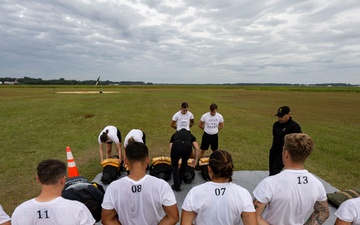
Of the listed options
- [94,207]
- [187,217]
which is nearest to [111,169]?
[94,207]

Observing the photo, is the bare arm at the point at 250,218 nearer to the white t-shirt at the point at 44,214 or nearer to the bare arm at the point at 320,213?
the bare arm at the point at 320,213

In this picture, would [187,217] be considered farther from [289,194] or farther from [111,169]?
[111,169]

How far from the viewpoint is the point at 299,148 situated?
2.67m

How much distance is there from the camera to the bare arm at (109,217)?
9.05ft

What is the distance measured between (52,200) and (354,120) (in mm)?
22982

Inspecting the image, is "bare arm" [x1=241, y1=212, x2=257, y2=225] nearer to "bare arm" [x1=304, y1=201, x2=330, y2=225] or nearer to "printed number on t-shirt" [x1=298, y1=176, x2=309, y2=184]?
"printed number on t-shirt" [x1=298, y1=176, x2=309, y2=184]

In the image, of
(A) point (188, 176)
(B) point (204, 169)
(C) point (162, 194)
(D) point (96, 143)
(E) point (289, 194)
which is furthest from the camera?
(D) point (96, 143)

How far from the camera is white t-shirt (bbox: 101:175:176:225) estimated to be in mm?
2666

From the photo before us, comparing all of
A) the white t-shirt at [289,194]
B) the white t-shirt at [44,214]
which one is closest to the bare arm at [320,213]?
the white t-shirt at [289,194]

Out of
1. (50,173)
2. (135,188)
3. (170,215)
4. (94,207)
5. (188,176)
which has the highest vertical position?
(50,173)

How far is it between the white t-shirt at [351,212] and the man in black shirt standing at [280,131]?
134 inches

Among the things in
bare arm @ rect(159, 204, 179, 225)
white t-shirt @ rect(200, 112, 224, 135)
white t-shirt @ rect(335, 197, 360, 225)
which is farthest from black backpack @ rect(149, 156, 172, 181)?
white t-shirt @ rect(335, 197, 360, 225)

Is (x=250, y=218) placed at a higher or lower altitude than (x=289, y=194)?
lower

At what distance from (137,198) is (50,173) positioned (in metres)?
0.97
